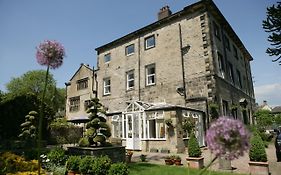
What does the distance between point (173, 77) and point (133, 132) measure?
6.45 m

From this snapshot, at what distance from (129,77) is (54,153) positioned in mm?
16038

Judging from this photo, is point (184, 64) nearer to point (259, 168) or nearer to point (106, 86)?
point (106, 86)

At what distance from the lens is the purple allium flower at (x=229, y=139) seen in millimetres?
1803

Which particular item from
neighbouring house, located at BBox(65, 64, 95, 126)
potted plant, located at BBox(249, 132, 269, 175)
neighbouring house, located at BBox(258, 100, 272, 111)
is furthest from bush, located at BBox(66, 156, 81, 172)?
neighbouring house, located at BBox(258, 100, 272, 111)

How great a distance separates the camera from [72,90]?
116 ft

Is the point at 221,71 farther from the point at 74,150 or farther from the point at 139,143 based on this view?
the point at 74,150

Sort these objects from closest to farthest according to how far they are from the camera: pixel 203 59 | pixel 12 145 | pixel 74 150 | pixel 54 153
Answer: pixel 54 153, pixel 74 150, pixel 12 145, pixel 203 59

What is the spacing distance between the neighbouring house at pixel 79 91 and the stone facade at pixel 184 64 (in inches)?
215

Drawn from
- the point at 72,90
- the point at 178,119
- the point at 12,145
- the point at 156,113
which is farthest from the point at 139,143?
the point at 72,90

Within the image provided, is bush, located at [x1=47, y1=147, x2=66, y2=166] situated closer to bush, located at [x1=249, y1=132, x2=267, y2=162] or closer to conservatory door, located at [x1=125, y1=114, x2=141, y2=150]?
bush, located at [x1=249, y1=132, x2=267, y2=162]

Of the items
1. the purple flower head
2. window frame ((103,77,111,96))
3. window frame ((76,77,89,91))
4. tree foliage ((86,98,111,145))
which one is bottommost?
tree foliage ((86,98,111,145))

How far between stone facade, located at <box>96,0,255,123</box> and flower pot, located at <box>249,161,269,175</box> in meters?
9.39

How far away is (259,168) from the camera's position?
27.9ft

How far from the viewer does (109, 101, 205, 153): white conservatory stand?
52.8 ft
